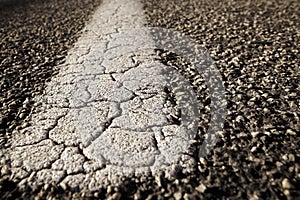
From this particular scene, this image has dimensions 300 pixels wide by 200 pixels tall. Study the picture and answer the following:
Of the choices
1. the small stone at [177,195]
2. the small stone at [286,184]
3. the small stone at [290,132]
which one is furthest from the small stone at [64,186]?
the small stone at [290,132]

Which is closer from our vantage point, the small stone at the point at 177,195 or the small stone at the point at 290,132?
the small stone at the point at 177,195

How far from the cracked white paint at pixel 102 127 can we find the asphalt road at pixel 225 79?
63mm

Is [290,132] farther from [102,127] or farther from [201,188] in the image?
[102,127]

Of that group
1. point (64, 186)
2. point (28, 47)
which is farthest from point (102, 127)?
point (28, 47)

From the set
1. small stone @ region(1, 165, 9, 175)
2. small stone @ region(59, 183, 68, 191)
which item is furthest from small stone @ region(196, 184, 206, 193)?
small stone @ region(1, 165, 9, 175)

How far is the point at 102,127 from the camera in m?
1.49

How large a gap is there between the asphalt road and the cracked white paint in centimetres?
6

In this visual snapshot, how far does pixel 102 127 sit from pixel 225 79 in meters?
0.79

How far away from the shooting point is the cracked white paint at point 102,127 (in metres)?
1.26

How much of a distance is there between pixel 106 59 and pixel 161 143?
3.11 ft

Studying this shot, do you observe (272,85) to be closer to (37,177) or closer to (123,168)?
(123,168)

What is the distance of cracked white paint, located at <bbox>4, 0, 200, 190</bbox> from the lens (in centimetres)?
126

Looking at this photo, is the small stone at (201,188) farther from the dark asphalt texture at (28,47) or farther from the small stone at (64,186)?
the dark asphalt texture at (28,47)

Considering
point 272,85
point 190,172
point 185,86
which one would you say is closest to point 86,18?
point 185,86
